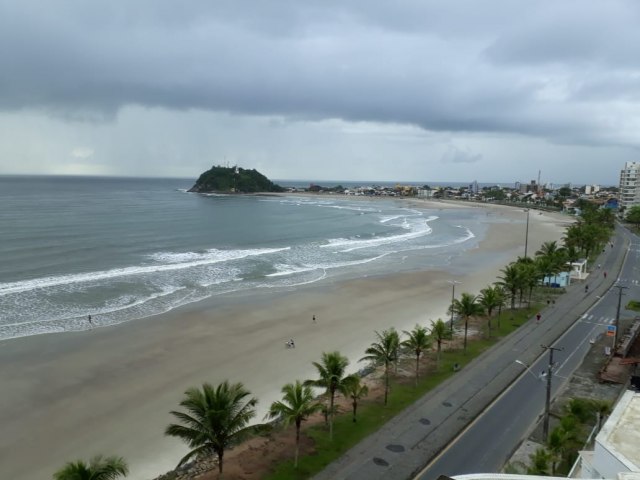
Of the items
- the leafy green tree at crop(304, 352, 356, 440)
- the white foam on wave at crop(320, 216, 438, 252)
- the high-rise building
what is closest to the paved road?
the leafy green tree at crop(304, 352, 356, 440)

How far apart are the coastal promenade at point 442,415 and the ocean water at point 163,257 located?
2365cm

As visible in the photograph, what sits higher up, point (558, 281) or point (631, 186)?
point (631, 186)

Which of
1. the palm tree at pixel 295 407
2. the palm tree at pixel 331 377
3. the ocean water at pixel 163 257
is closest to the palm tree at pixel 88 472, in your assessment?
the palm tree at pixel 295 407

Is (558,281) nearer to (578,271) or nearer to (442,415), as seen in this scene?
(578,271)

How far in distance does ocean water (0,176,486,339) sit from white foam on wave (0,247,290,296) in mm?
104

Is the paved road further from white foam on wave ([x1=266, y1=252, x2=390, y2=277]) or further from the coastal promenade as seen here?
white foam on wave ([x1=266, y1=252, x2=390, y2=277])

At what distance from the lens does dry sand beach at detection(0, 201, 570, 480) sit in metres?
21.3

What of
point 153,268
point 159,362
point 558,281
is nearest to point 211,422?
point 159,362

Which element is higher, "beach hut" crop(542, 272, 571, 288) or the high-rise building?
the high-rise building

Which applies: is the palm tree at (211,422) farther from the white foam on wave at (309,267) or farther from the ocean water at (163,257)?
the white foam on wave at (309,267)

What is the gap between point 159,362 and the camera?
29953mm

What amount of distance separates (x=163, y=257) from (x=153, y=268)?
7354 millimetres

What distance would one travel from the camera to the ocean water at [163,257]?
40.9 metres

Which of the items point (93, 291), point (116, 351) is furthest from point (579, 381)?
point (93, 291)
